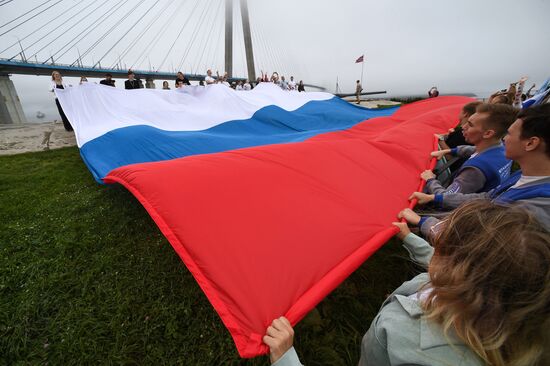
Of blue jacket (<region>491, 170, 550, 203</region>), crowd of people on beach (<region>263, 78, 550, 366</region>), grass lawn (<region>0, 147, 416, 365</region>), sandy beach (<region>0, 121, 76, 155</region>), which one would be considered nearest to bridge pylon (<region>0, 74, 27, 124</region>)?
sandy beach (<region>0, 121, 76, 155</region>)

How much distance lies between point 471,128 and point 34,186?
189 inches

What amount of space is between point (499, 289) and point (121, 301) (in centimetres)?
191

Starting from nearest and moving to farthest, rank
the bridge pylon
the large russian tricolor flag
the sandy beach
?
the large russian tricolor flag < the sandy beach < the bridge pylon

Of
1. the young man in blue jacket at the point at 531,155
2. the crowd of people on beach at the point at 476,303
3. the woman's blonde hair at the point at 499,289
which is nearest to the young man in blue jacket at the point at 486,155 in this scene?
the young man in blue jacket at the point at 531,155

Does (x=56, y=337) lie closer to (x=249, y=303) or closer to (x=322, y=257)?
(x=249, y=303)

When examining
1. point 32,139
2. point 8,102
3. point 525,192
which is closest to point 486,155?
point 525,192

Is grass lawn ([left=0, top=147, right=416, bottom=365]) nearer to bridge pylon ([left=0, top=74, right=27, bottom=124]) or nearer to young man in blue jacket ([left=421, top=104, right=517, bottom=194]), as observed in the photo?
young man in blue jacket ([left=421, top=104, right=517, bottom=194])

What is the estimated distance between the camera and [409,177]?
201 cm

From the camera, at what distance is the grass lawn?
1.32 metres

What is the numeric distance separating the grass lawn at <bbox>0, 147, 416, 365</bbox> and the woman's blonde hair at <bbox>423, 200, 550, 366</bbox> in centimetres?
106

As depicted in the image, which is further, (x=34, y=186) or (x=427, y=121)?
(x=427, y=121)

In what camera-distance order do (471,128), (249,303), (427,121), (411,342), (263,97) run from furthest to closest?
(263,97), (427,121), (471,128), (249,303), (411,342)

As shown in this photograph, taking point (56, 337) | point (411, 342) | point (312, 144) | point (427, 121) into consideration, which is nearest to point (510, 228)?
point (411, 342)

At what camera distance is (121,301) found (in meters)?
1.56
